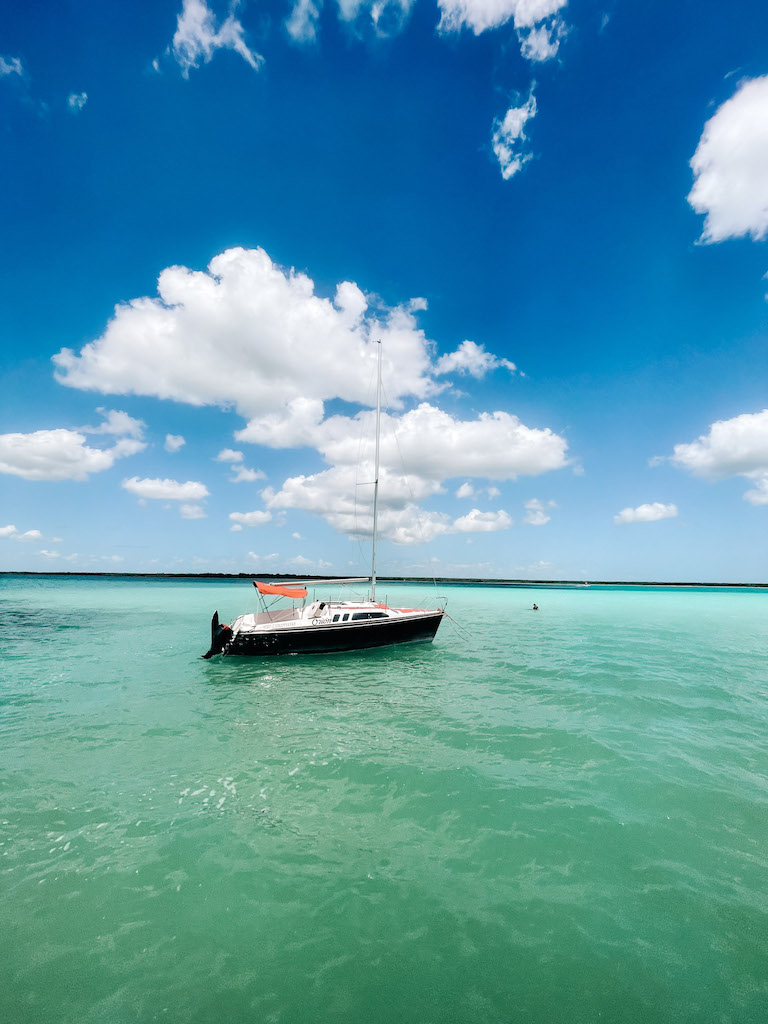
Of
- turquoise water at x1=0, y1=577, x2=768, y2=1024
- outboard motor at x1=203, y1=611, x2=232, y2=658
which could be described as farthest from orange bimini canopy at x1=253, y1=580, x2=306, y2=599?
turquoise water at x1=0, y1=577, x2=768, y2=1024

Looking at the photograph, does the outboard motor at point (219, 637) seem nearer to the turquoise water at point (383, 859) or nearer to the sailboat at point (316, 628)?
the sailboat at point (316, 628)

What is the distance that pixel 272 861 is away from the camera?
741cm

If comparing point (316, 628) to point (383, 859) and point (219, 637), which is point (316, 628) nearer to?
point (219, 637)

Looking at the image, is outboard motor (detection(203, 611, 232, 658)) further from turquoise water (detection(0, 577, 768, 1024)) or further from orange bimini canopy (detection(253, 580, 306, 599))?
turquoise water (detection(0, 577, 768, 1024))

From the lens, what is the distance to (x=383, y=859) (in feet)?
24.5

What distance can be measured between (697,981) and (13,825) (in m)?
11.9

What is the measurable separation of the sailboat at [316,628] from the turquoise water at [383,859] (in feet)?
21.9

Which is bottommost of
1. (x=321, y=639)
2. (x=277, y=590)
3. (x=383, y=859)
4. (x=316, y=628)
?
(x=383, y=859)

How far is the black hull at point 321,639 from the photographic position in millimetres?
23625

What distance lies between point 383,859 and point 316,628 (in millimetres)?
16747

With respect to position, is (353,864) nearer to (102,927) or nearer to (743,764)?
(102,927)

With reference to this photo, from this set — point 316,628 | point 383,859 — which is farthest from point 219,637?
point 383,859

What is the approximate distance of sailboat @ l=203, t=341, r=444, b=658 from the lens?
2364cm

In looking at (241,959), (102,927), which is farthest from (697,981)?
(102,927)
